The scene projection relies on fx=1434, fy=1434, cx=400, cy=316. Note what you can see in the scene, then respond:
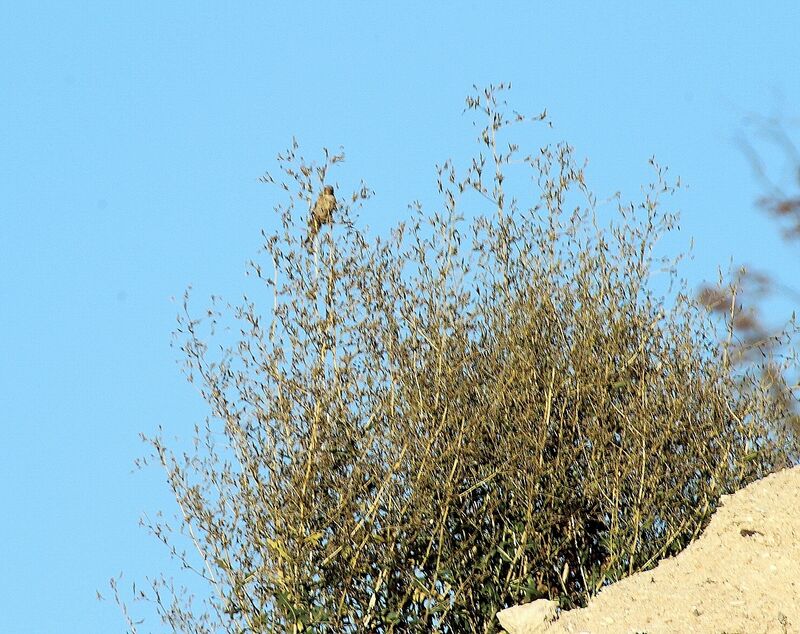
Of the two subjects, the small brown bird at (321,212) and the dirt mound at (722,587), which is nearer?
the dirt mound at (722,587)

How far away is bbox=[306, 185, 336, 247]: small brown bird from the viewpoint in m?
14.2

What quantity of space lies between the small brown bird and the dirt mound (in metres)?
4.18

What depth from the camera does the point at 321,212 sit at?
1424 cm

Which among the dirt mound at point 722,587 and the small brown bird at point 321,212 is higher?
the small brown bird at point 321,212

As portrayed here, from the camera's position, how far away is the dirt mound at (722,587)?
12016 millimetres

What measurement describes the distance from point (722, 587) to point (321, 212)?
5.24 m

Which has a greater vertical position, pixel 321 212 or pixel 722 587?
pixel 321 212

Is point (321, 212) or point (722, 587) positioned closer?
point (722, 587)

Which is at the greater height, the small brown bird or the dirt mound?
the small brown bird

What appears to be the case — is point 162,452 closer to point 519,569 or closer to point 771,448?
point 519,569

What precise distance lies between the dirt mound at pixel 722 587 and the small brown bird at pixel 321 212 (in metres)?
4.18

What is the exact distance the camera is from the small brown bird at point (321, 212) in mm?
14250

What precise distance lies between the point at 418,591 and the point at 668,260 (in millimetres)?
4249

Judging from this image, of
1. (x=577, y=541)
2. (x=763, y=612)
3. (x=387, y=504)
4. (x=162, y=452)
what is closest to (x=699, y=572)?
(x=763, y=612)
